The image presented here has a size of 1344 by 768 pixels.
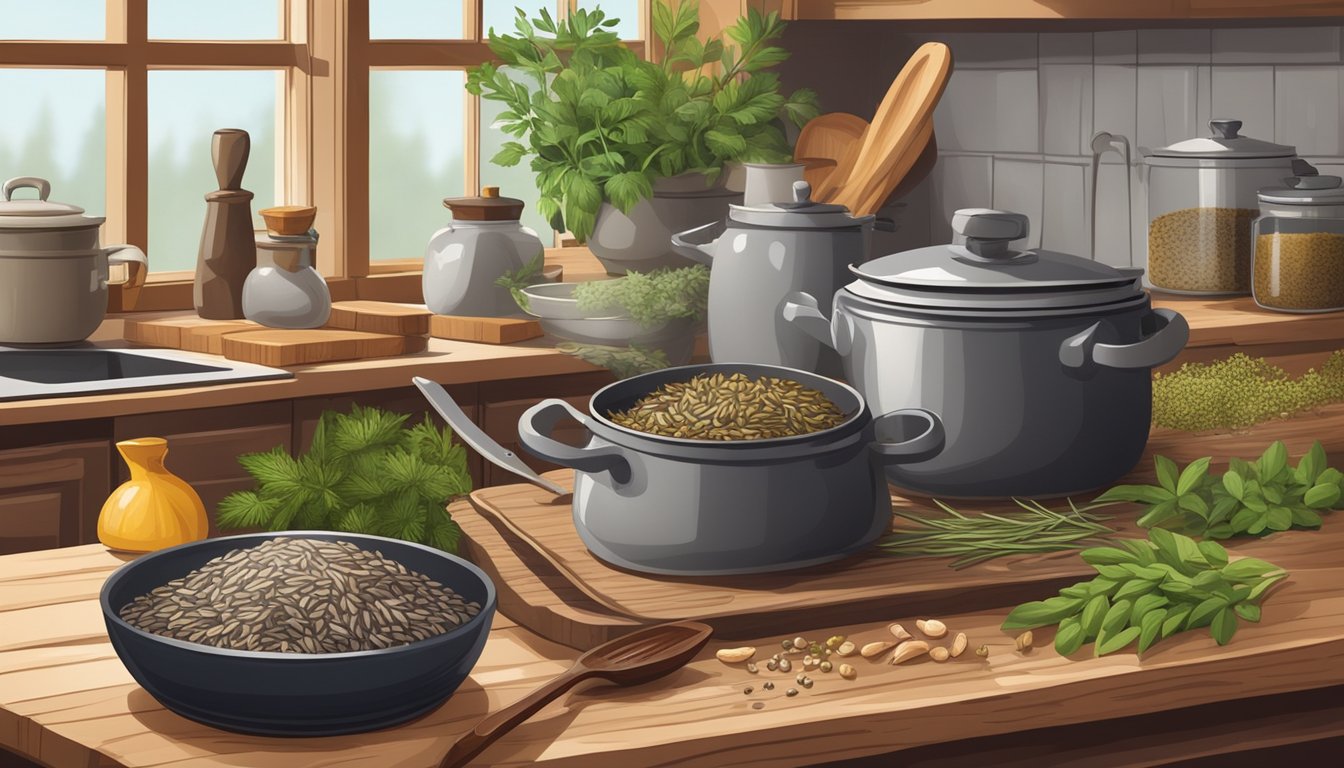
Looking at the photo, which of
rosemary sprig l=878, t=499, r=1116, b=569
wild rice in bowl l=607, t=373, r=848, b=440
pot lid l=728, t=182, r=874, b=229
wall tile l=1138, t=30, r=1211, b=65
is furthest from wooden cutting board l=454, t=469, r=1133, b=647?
wall tile l=1138, t=30, r=1211, b=65

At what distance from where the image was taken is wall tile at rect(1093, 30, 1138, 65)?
3.29 metres

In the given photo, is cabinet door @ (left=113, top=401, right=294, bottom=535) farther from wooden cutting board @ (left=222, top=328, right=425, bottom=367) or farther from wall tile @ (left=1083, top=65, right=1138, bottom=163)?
wall tile @ (left=1083, top=65, right=1138, bottom=163)

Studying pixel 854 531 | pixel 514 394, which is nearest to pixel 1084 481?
pixel 854 531

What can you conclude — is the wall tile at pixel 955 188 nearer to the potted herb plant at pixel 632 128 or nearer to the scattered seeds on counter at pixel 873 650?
the potted herb plant at pixel 632 128

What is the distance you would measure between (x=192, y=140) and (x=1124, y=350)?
2110mm

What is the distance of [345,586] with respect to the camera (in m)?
1.11

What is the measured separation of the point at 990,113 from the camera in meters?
3.52

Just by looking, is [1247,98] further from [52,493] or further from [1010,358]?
[52,493]

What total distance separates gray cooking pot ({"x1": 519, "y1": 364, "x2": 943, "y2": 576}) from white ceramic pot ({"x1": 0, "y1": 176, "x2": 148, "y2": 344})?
146 cm

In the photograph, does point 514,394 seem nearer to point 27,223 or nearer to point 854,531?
point 27,223

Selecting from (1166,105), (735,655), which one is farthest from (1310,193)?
(735,655)

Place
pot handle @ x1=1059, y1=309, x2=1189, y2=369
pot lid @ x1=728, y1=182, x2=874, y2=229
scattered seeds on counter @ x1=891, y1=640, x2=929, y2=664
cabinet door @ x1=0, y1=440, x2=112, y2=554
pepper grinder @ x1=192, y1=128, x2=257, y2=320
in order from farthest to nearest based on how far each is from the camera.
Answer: pepper grinder @ x1=192, y1=128, x2=257, y2=320, cabinet door @ x1=0, y1=440, x2=112, y2=554, pot lid @ x1=728, y1=182, x2=874, y2=229, pot handle @ x1=1059, y1=309, x2=1189, y2=369, scattered seeds on counter @ x1=891, y1=640, x2=929, y2=664

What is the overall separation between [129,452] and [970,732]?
0.79m

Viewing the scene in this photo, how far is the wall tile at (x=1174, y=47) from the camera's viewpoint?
10.6ft
